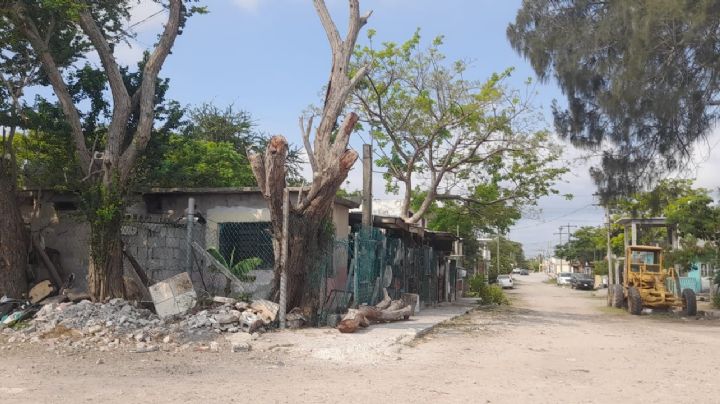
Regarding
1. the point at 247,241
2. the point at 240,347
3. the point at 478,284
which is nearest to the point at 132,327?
the point at 240,347

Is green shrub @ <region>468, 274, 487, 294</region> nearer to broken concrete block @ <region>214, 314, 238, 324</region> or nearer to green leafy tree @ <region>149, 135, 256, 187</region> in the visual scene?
green leafy tree @ <region>149, 135, 256, 187</region>

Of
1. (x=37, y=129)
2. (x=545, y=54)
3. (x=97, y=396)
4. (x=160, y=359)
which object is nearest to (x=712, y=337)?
(x=545, y=54)

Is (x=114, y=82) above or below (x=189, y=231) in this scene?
above

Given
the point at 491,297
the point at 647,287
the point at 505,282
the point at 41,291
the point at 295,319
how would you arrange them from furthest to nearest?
the point at 505,282 → the point at 491,297 → the point at 647,287 → the point at 41,291 → the point at 295,319

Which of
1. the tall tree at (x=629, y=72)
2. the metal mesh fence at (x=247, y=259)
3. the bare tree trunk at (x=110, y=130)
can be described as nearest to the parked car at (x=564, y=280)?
the tall tree at (x=629, y=72)

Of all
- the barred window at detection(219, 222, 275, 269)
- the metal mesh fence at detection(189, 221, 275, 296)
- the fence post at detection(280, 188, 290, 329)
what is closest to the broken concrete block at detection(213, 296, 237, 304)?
the fence post at detection(280, 188, 290, 329)

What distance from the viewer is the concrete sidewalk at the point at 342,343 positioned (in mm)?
10070

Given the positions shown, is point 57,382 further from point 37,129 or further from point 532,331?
point 532,331

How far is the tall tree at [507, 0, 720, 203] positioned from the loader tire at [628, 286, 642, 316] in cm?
351

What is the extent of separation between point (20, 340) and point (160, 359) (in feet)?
8.86

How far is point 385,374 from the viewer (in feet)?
28.7

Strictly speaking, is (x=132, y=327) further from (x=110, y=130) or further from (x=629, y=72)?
(x=629, y=72)

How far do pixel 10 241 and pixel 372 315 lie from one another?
7246 millimetres

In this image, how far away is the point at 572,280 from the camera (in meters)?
61.6
